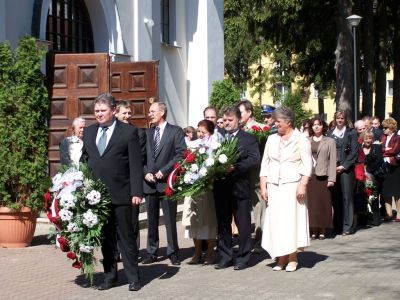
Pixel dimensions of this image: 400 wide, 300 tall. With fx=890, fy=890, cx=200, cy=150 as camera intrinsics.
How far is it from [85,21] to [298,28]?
12.0m

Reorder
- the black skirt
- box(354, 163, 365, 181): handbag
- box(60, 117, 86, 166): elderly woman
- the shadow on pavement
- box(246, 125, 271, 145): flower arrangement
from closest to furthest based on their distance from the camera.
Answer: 1. box(60, 117, 86, 166): elderly woman
2. box(246, 125, 271, 145): flower arrangement
3. the shadow on pavement
4. box(354, 163, 365, 181): handbag
5. the black skirt

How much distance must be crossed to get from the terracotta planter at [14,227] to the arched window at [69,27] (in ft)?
23.1

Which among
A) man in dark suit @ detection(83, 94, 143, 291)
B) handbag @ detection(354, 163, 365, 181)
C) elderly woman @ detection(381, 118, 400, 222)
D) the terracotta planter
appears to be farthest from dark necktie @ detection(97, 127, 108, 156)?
elderly woman @ detection(381, 118, 400, 222)

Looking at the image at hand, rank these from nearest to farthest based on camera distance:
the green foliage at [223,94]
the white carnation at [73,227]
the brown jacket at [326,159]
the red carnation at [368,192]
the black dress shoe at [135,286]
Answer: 1. the white carnation at [73,227]
2. the black dress shoe at [135,286]
3. the brown jacket at [326,159]
4. the red carnation at [368,192]
5. the green foliage at [223,94]

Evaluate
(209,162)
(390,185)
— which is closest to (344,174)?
(390,185)

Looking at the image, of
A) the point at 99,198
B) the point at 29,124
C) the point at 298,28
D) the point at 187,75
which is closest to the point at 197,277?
the point at 99,198

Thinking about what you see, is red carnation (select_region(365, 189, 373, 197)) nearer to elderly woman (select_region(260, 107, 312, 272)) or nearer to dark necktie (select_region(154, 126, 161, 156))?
elderly woman (select_region(260, 107, 312, 272))

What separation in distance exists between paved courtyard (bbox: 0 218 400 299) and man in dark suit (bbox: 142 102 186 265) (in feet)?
1.51

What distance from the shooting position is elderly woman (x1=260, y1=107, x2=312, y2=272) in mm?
10992

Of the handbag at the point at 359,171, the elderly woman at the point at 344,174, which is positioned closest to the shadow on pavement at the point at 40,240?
the elderly woman at the point at 344,174

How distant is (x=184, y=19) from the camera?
2566 centimetres

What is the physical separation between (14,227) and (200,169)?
12.5 ft

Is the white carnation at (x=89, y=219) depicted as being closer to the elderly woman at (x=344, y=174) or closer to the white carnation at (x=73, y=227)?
the white carnation at (x=73, y=227)

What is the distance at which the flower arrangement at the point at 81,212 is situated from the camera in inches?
372
